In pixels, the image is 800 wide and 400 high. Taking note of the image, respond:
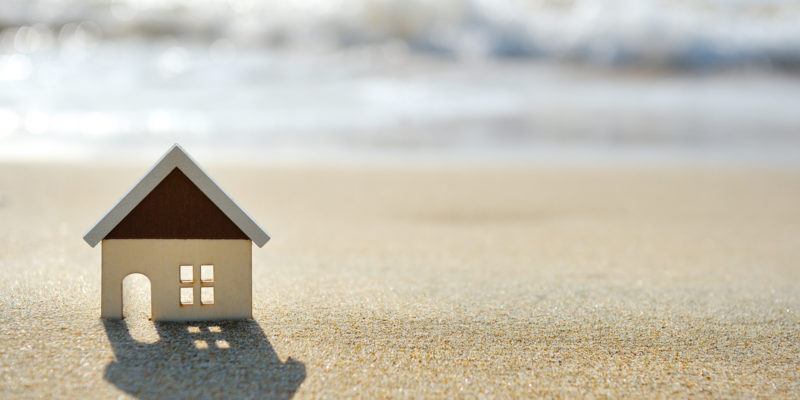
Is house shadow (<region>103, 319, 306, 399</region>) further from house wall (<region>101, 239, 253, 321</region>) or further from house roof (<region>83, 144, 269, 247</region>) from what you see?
house roof (<region>83, 144, 269, 247</region>)

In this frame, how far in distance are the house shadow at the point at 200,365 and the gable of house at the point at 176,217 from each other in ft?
0.75

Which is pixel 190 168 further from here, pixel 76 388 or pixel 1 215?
pixel 1 215

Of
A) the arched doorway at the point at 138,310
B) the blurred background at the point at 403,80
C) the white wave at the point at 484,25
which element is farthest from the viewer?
the white wave at the point at 484,25

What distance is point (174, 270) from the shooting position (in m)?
2.00

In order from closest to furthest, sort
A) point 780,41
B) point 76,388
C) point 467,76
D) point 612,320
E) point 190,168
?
point 76,388 < point 190,168 < point 612,320 < point 467,76 < point 780,41

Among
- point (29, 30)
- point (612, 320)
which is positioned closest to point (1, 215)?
point (612, 320)

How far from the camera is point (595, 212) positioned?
4258 millimetres

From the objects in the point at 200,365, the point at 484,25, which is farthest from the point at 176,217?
Result: the point at 484,25

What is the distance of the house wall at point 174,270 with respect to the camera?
200 centimetres

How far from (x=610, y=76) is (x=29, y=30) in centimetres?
874

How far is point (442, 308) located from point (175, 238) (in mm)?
772

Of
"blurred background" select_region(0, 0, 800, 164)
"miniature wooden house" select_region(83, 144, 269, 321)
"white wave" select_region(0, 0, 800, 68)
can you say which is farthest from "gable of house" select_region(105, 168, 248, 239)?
"white wave" select_region(0, 0, 800, 68)

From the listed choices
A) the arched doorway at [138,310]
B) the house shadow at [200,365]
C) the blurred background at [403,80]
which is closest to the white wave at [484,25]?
the blurred background at [403,80]

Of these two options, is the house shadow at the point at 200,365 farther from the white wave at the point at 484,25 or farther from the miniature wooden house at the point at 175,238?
the white wave at the point at 484,25
